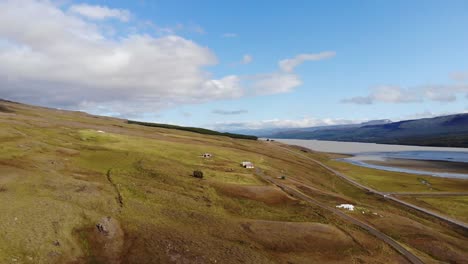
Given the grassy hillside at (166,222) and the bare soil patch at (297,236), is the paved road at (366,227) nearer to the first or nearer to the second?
the grassy hillside at (166,222)

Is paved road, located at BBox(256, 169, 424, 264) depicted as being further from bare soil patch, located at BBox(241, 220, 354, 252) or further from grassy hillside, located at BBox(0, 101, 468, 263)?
bare soil patch, located at BBox(241, 220, 354, 252)

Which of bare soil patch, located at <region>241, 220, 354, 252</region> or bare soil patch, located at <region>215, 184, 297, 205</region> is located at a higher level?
bare soil patch, located at <region>215, 184, 297, 205</region>

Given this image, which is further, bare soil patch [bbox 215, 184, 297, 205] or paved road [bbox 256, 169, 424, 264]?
bare soil patch [bbox 215, 184, 297, 205]

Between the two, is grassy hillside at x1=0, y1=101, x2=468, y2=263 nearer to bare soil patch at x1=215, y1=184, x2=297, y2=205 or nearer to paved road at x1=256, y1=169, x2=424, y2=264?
bare soil patch at x1=215, y1=184, x2=297, y2=205

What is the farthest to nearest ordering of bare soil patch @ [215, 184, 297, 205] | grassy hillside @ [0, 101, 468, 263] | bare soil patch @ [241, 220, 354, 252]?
bare soil patch @ [215, 184, 297, 205] → bare soil patch @ [241, 220, 354, 252] → grassy hillside @ [0, 101, 468, 263]

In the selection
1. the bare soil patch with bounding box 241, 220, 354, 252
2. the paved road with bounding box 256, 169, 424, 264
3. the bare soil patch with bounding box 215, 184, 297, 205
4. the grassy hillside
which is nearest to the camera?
the grassy hillside

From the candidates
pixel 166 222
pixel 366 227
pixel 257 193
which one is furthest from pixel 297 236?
pixel 257 193

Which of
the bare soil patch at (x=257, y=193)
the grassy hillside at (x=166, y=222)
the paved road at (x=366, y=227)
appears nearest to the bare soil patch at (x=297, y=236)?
the grassy hillside at (x=166, y=222)

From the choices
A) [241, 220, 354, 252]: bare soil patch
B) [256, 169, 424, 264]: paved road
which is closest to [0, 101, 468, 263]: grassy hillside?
[241, 220, 354, 252]: bare soil patch

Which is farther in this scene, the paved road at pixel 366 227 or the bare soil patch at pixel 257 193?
the bare soil patch at pixel 257 193

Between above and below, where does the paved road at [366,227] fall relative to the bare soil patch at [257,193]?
below

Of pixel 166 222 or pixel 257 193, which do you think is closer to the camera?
pixel 166 222

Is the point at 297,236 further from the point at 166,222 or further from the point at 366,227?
the point at 166,222

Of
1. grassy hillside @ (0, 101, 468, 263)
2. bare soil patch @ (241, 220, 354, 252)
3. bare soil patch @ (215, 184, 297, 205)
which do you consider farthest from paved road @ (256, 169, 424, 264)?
bare soil patch @ (241, 220, 354, 252)
